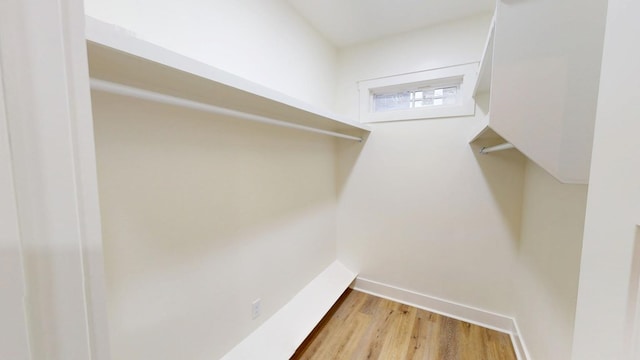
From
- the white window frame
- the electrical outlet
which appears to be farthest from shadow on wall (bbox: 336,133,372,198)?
the electrical outlet

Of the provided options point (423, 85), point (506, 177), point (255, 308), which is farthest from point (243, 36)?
point (506, 177)

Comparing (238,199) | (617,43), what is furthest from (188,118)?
(617,43)

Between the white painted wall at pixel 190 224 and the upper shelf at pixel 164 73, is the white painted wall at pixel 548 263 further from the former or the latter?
the white painted wall at pixel 190 224

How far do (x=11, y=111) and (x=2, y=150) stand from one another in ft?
0.13

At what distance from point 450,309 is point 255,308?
157 centimetres

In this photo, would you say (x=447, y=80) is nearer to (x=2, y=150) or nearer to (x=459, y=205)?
(x=459, y=205)

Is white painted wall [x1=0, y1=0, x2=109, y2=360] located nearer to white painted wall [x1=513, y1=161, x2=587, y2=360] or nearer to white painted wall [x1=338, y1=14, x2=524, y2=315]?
white painted wall [x1=513, y1=161, x2=587, y2=360]

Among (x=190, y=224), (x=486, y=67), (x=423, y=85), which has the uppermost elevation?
(x=423, y=85)

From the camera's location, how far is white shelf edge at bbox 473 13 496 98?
3.58ft

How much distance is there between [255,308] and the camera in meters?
1.42

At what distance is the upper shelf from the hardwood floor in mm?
1571

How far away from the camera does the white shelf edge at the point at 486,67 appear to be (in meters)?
1.09

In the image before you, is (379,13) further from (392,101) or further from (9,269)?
(9,269)

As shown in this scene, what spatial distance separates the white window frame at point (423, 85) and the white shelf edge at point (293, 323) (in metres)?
1.54
